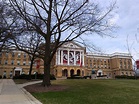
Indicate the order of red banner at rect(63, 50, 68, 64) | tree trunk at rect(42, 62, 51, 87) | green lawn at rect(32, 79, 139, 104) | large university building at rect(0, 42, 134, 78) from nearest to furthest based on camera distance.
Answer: green lawn at rect(32, 79, 139, 104) → tree trunk at rect(42, 62, 51, 87) → large university building at rect(0, 42, 134, 78) → red banner at rect(63, 50, 68, 64)

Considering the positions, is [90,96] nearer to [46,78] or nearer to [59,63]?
[46,78]

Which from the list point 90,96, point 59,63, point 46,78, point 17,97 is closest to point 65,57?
point 59,63

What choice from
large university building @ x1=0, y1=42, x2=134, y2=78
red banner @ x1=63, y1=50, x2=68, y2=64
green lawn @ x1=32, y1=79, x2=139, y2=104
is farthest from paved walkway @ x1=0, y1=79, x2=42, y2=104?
red banner @ x1=63, y1=50, x2=68, y2=64

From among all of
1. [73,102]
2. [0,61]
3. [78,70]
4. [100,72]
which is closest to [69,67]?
[78,70]

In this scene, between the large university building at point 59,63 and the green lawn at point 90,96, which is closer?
the green lawn at point 90,96

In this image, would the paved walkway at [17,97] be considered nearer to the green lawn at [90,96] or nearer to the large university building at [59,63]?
the green lawn at [90,96]

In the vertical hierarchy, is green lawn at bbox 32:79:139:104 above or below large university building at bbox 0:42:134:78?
below

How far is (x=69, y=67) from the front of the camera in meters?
80.6

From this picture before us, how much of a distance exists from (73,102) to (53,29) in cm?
1032

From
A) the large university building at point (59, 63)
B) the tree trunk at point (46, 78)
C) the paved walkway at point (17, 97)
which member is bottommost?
the paved walkway at point (17, 97)

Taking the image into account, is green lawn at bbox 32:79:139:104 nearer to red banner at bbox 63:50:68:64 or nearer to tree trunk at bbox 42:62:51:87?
tree trunk at bbox 42:62:51:87

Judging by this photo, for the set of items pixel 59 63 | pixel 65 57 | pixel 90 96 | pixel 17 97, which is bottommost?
pixel 17 97

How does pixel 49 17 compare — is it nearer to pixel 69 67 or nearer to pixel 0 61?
pixel 69 67

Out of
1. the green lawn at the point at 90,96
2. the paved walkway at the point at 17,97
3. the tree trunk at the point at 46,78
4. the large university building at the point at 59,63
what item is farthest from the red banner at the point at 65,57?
the green lawn at the point at 90,96
